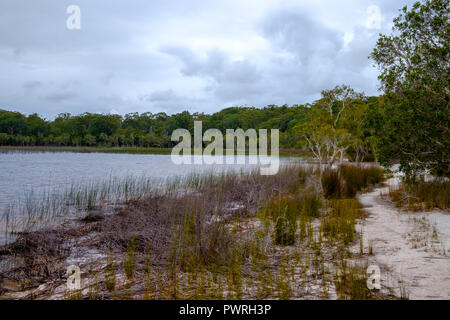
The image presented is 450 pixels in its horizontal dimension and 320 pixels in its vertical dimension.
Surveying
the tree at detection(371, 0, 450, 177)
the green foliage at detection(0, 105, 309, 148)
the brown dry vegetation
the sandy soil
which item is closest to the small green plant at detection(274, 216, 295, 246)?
the brown dry vegetation

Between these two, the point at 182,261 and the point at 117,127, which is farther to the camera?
the point at 117,127

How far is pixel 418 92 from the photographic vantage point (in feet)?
22.8

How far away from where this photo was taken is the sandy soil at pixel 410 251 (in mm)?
3352

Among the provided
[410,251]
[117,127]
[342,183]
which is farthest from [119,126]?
[410,251]

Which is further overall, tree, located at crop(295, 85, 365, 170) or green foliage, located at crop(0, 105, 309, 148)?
green foliage, located at crop(0, 105, 309, 148)

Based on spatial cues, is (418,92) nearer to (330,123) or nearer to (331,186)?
(331,186)

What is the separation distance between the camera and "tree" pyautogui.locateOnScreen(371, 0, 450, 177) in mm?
6828

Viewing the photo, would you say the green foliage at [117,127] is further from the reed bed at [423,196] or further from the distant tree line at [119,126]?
the reed bed at [423,196]

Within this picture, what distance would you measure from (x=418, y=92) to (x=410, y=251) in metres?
3.92

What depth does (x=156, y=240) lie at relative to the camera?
4852 mm

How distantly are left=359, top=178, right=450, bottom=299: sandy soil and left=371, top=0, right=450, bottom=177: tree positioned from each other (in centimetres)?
145

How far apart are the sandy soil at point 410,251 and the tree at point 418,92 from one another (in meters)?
1.45

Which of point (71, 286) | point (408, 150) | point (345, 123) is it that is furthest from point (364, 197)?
point (345, 123)

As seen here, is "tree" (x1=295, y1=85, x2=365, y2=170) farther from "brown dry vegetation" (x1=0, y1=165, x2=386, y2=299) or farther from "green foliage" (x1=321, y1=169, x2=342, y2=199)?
"brown dry vegetation" (x1=0, y1=165, x2=386, y2=299)
